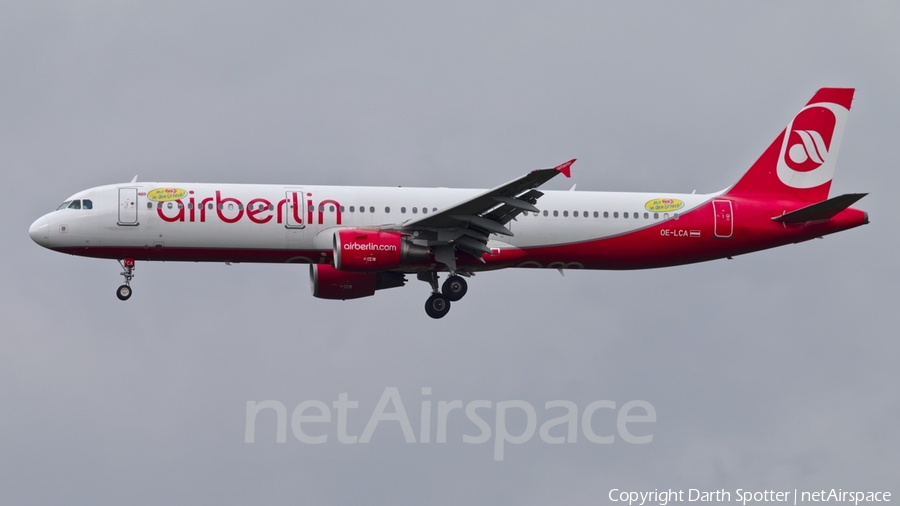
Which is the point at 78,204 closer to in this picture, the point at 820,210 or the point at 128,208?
the point at 128,208

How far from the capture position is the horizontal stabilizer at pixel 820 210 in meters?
46.9

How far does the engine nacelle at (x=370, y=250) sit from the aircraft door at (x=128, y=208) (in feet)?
23.3

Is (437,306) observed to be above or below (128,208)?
below

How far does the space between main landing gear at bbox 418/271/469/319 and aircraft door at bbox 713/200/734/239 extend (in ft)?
31.0

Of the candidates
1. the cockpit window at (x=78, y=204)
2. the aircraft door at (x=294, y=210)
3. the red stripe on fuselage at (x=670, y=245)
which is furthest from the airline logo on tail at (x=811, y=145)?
the cockpit window at (x=78, y=204)

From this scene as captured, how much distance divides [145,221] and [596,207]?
1596 cm

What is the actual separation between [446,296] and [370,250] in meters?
4.41

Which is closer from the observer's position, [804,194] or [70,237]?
[70,237]

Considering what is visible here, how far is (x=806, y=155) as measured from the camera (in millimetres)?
51281

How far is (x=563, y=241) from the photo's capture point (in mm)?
48062

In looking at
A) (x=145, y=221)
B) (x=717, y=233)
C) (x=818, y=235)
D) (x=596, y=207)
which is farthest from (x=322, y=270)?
(x=818, y=235)

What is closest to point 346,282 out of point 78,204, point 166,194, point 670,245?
point 166,194

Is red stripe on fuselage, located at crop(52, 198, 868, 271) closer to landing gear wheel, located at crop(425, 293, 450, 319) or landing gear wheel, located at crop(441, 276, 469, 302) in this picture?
landing gear wheel, located at crop(441, 276, 469, 302)

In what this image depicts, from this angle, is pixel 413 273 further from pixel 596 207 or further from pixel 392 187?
pixel 596 207
